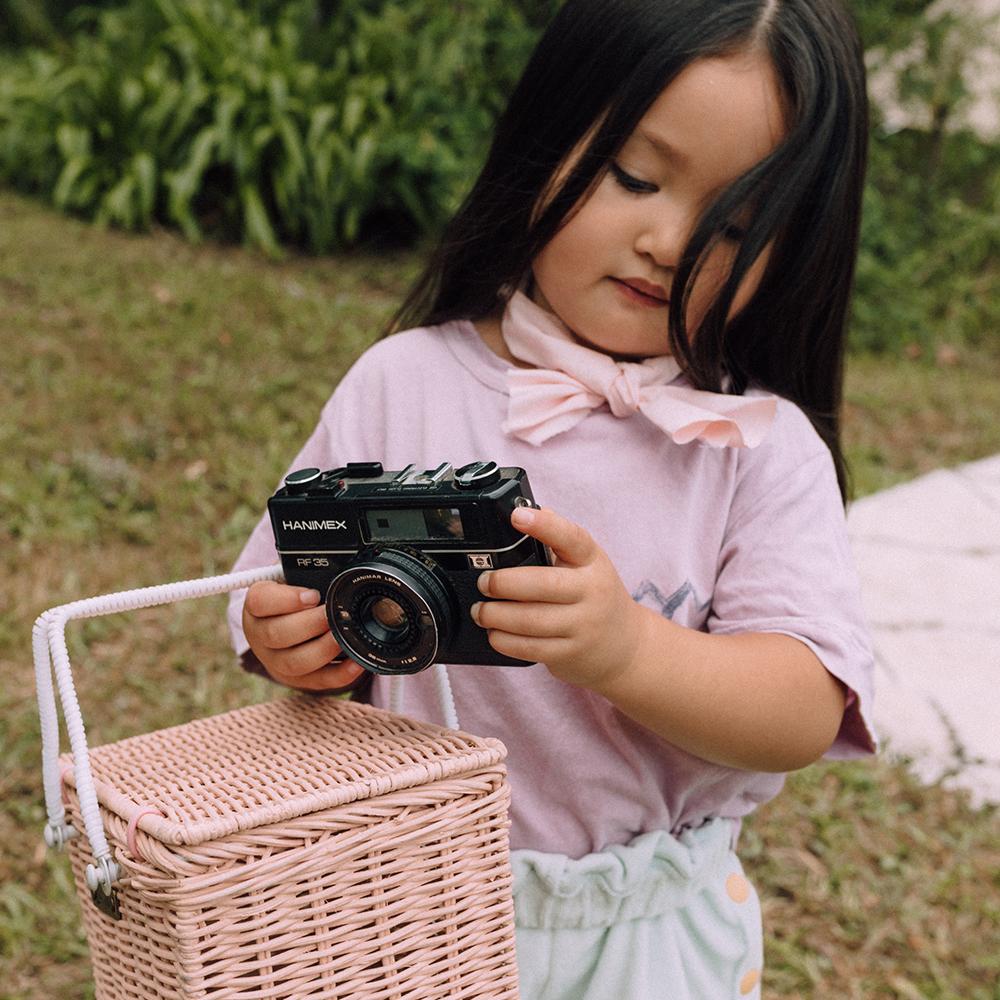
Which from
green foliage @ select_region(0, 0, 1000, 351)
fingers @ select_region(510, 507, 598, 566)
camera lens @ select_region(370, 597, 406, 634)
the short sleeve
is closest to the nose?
the short sleeve

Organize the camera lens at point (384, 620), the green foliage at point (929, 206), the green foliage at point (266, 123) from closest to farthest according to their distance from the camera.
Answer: the camera lens at point (384, 620) < the green foliage at point (266, 123) < the green foliage at point (929, 206)

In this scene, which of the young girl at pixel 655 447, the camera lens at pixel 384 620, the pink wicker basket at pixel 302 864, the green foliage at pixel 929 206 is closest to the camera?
the pink wicker basket at pixel 302 864

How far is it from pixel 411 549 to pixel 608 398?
366 millimetres

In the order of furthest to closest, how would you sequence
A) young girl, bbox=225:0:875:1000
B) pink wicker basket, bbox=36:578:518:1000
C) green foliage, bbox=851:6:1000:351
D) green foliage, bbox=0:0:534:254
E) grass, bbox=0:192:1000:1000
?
green foliage, bbox=851:6:1000:351, green foliage, bbox=0:0:534:254, grass, bbox=0:192:1000:1000, young girl, bbox=225:0:875:1000, pink wicker basket, bbox=36:578:518:1000

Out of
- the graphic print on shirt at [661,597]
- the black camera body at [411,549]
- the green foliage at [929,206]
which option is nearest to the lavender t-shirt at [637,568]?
the graphic print on shirt at [661,597]

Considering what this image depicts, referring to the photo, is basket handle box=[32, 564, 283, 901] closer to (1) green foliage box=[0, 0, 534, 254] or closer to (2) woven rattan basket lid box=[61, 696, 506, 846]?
(2) woven rattan basket lid box=[61, 696, 506, 846]

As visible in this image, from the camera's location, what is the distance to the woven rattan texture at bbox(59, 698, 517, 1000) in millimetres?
987

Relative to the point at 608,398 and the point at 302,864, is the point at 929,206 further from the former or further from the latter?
the point at 302,864

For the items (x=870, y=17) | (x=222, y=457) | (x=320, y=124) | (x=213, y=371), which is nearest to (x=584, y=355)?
(x=222, y=457)

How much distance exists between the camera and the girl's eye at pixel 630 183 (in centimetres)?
130

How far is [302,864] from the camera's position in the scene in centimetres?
101

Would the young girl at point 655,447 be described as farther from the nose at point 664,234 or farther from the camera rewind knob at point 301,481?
the camera rewind knob at point 301,481

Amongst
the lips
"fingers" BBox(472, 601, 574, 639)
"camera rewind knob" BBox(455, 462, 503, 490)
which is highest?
the lips

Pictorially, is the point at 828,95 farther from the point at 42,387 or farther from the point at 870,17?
the point at 870,17
